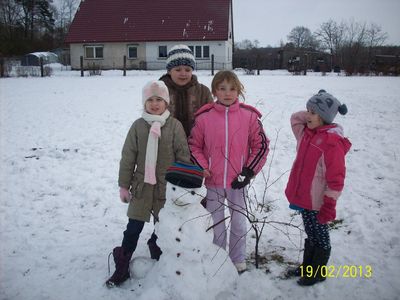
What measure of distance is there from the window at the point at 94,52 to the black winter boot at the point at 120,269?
2925cm

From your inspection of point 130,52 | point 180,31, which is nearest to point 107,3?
point 130,52

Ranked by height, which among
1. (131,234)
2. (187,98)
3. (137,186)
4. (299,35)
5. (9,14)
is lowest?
(131,234)

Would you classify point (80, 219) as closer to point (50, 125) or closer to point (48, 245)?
point (48, 245)

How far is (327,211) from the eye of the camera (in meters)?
2.51

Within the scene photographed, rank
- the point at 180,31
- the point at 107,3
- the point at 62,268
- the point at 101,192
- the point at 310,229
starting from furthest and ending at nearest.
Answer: the point at 107,3 → the point at 180,31 → the point at 101,192 → the point at 62,268 → the point at 310,229

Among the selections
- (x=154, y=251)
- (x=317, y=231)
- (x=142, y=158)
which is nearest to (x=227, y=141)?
(x=142, y=158)

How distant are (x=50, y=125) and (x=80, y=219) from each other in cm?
475

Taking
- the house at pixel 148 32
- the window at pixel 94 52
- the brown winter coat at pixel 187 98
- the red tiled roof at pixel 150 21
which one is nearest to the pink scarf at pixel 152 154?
the brown winter coat at pixel 187 98

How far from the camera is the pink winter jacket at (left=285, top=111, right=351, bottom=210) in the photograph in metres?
2.50

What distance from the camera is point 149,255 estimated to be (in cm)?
325

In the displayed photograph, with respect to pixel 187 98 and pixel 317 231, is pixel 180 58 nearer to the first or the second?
pixel 187 98

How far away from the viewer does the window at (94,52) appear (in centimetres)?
2919

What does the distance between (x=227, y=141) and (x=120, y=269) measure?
1442 mm

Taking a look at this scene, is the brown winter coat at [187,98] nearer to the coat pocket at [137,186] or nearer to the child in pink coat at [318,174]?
the coat pocket at [137,186]
